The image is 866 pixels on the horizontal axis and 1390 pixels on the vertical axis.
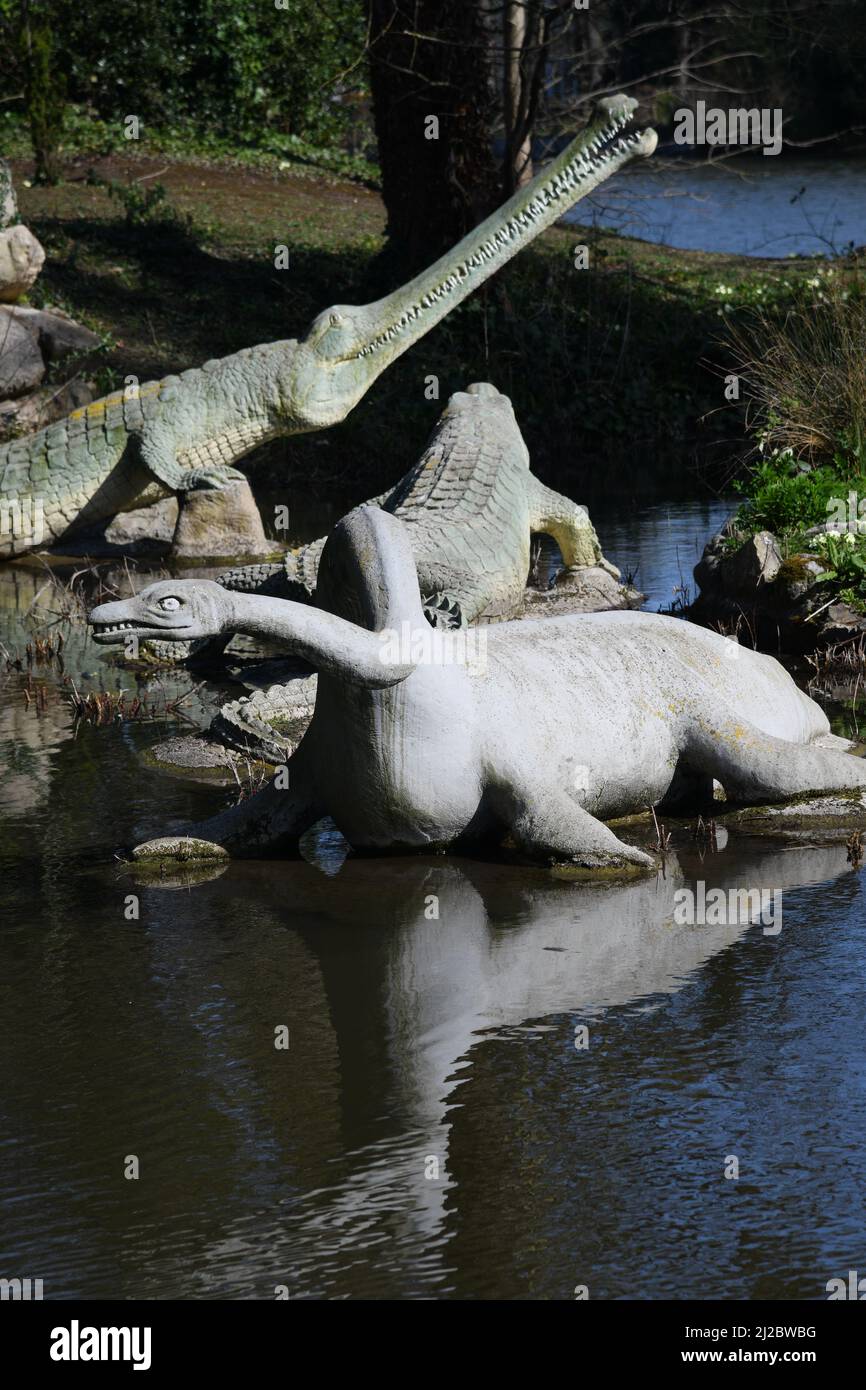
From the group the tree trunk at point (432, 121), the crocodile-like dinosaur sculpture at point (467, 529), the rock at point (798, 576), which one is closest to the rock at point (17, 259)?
the tree trunk at point (432, 121)

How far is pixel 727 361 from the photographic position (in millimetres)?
16078

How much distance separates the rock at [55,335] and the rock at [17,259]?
11.7 inches

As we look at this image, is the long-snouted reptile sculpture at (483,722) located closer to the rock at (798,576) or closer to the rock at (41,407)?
the rock at (798,576)

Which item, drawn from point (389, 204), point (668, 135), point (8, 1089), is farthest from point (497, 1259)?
point (668, 135)

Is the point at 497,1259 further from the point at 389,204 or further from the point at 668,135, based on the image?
the point at 668,135

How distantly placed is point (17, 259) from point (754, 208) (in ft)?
65.0

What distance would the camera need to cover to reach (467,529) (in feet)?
28.2

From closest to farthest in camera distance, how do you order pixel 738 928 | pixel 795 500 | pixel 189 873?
pixel 738 928 → pixel 189 873 → pixel 795 500

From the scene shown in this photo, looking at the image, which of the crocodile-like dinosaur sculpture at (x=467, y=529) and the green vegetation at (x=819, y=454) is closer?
the crocodile-like dinosaur sculpture at (x=467, y=529)

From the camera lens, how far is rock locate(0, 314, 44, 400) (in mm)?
14242

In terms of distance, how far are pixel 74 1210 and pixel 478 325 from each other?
14170 millimetres

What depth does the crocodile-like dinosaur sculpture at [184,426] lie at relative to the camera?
11.6 m

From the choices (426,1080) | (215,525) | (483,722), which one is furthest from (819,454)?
(426,1080)

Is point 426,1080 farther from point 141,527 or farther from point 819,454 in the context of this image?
point 141,527
